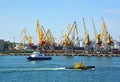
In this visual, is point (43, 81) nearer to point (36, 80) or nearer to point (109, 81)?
point (36, 80)

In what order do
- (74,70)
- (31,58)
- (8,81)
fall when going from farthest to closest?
(31,58) < (74,70) < (8,81)

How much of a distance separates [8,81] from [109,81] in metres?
15.6

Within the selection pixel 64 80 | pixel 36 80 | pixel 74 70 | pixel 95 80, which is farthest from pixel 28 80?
pixel 74 70

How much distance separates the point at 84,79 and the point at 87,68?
18.9 metres

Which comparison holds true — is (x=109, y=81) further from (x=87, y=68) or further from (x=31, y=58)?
(x=31, y=58)

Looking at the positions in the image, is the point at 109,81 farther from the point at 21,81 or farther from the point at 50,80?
the point at 21,81

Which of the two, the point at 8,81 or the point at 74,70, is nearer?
the point at 8,81

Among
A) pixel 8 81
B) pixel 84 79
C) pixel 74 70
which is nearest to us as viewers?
pixel 8 81

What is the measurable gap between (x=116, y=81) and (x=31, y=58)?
85051 millimetres

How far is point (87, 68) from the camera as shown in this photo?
8481 cm

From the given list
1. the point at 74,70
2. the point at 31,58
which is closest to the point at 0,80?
the point at 74,70

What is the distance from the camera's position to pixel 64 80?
63500mm

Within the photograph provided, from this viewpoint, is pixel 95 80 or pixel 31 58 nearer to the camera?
pixel 95 80

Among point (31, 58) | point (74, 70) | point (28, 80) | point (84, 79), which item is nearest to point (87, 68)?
point (74, 70)
